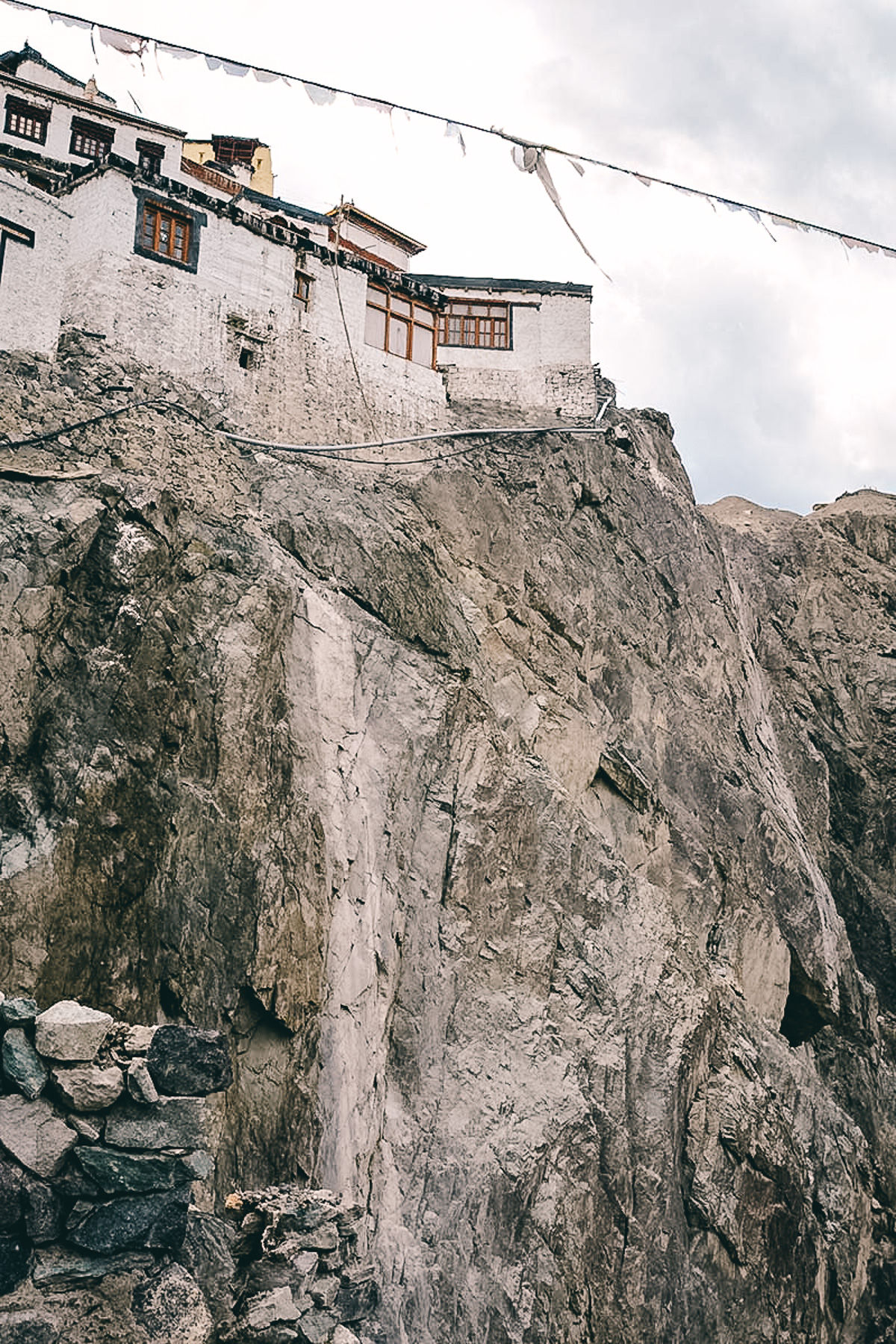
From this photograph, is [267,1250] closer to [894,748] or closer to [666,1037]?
[666,1037]

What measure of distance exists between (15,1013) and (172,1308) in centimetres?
276

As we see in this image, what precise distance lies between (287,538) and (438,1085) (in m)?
11.3

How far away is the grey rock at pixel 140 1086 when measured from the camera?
8.66m

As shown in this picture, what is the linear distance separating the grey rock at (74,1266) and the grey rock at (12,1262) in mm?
95

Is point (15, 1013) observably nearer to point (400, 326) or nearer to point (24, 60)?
point (400, 326)

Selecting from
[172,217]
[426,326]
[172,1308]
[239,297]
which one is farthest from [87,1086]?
[426,326]

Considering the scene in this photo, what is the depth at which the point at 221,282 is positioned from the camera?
86.8 ft

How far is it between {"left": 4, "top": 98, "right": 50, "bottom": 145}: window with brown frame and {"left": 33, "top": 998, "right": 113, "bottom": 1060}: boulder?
34287mm

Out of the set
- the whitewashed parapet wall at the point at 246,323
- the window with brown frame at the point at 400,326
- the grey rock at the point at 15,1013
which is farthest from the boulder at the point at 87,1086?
the window with brown frame at the point at 400,326

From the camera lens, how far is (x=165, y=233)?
84.0 feet

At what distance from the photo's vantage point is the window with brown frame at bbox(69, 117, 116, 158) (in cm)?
3541

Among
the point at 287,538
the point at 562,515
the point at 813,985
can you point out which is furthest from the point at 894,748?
the point at 287,538

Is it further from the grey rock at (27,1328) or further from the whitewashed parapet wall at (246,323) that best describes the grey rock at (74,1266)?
the whitewashed parapet wall at (246,323)

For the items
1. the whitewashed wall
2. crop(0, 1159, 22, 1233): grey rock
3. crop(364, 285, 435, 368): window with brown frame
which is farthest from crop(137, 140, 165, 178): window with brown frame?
crop(0, 1159, 22, 1233): grey rock
